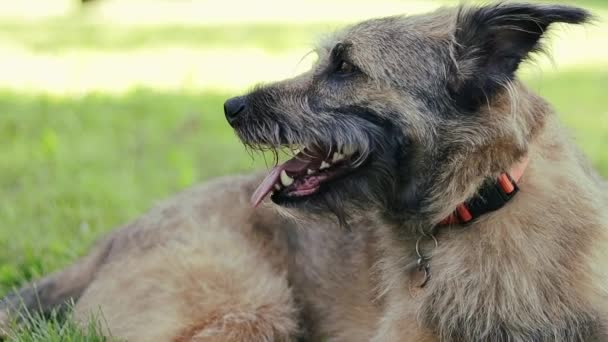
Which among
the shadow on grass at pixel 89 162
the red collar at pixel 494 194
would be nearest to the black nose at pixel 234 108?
the red collar at pixel 494 194

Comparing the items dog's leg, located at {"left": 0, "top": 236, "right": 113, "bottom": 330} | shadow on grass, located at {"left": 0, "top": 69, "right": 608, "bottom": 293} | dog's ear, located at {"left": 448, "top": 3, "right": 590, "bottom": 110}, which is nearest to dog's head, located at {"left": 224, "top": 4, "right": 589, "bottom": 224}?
dog's ear, located at {"left": 448, "top": 3, "right": 590, "bottom": 110}

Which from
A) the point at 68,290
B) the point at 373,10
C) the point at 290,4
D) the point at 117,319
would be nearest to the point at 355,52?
the point at 117,319

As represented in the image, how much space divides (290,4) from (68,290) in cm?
1829

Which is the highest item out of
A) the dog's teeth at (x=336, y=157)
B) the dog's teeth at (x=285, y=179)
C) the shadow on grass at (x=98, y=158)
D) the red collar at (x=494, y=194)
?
the dog's teeth at (x=336, y=157)

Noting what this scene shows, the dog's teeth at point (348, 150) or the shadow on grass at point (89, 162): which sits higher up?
the dog's teeth at point (348, 150)

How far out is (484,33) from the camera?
3.47 metres

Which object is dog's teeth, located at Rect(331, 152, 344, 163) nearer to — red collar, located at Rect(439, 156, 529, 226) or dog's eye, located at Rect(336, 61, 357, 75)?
dog's eye, located at Rect(336, 61, 357, 75)

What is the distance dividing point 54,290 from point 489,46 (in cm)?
275

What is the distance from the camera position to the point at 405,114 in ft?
11.5

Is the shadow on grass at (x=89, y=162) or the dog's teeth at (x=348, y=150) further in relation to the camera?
the shadow on grass at (x=89, y=162)

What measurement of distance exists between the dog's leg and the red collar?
7.15 ft

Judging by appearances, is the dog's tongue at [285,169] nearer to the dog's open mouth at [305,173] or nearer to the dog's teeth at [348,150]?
the dog's open mouth at [305,173]

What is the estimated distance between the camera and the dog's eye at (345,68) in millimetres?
3682

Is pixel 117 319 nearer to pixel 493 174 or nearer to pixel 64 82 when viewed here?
pixel 493 174
